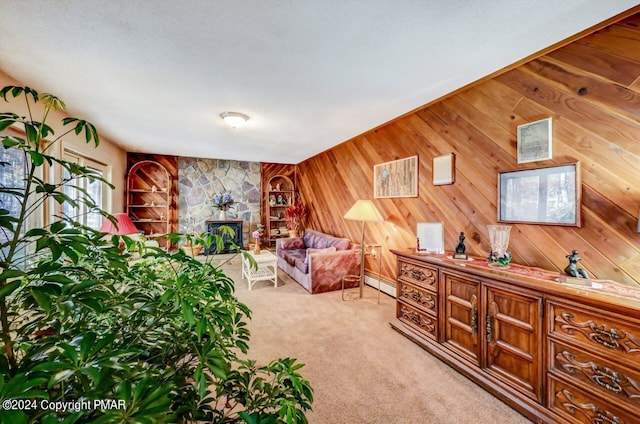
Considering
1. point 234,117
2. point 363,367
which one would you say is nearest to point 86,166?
point 234,117

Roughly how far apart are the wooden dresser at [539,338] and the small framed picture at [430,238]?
0.29 m

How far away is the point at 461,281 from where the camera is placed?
6.73ft

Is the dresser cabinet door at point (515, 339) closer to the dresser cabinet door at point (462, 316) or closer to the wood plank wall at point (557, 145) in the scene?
the dresser cabinet door at point (462, 316)

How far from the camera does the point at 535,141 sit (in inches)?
80.9

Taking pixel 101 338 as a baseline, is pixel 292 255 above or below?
below

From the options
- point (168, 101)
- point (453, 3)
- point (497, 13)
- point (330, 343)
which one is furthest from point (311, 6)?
point (330, 343)

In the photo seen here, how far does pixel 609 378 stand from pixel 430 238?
59.6 inches

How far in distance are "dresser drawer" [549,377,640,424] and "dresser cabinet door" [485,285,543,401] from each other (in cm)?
8

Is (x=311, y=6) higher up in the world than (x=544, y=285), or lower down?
higher up

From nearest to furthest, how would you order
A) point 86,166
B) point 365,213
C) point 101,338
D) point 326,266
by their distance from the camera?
point 101,338, point 365,213, point 326,266, point 86,166

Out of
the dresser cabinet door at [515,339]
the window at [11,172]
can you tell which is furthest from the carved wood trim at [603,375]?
the window at [11,172]

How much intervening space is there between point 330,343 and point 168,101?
326 cm

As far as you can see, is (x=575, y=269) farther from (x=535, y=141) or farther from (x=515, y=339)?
(x=535, y=141)

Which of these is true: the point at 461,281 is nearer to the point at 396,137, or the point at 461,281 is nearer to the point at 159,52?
the point at 396,137
